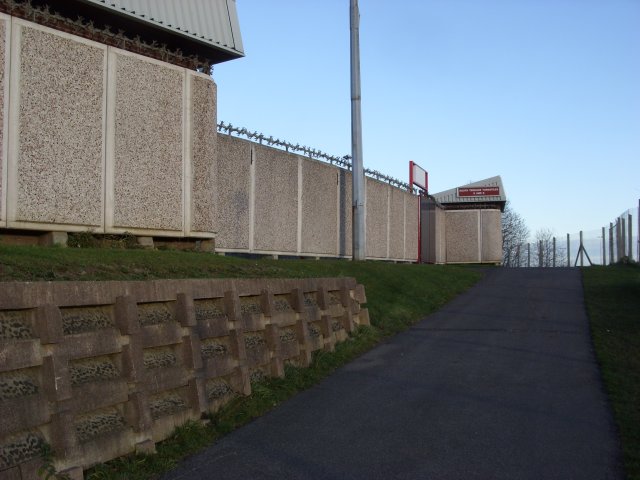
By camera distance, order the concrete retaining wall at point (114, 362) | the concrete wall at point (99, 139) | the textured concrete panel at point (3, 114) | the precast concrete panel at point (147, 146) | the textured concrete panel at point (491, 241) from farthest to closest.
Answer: the textured concrete panel at point (491, 241), the precast concrete panel at point (147, 146), the concrete wall at point (99, 139), the textured concrete panel at point (3, 114), the concrete retaining wall at point (114, 362)

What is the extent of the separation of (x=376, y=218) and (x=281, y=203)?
7.42 metres

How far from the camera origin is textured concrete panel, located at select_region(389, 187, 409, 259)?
79.9 feet

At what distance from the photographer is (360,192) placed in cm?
1738

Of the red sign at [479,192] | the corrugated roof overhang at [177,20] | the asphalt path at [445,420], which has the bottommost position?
the asphalt path at [445,420]

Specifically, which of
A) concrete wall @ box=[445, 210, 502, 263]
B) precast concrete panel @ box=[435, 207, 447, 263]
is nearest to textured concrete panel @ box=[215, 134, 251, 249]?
precast concrete panel @ box=[435, 207, 447, 263]

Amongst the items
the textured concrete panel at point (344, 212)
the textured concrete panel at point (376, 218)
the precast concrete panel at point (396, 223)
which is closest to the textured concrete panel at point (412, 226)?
the precast concrete panel at point (396, 223)

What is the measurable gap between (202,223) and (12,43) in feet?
13.9

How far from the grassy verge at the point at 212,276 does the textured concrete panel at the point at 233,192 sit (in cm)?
121

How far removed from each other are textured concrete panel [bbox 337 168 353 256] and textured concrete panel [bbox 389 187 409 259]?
15.3ft

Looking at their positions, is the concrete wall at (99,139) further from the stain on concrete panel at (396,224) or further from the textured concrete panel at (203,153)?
the stain on concrete panel at (396,224)

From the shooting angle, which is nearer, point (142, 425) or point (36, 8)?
point (142, 425)

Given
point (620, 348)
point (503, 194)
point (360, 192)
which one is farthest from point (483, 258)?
point (620, 348)

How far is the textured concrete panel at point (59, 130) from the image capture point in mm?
9211

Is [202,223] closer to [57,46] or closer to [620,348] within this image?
[57,46]
